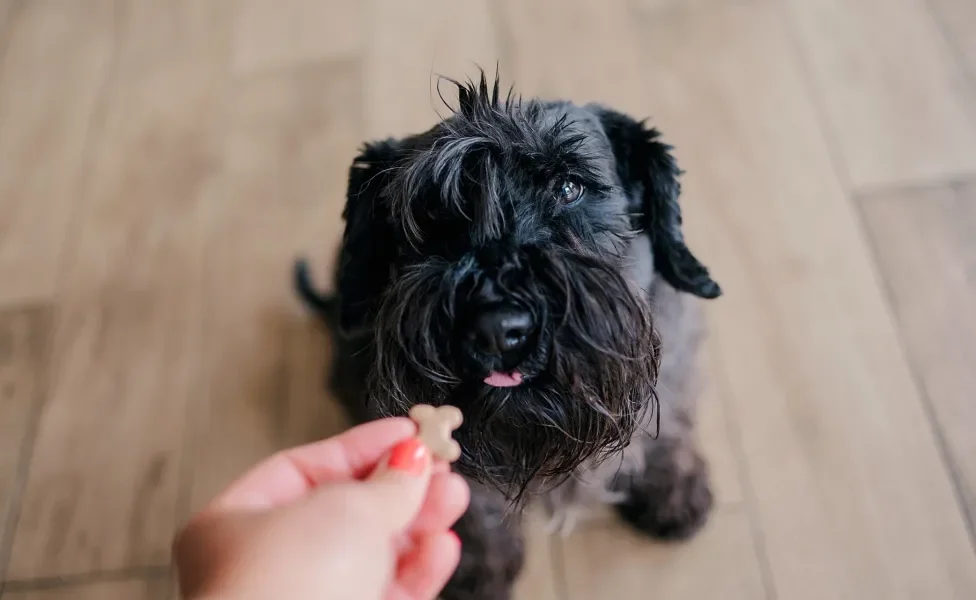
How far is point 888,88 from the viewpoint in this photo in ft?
7.07

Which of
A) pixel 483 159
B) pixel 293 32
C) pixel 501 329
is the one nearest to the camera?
pixel 501 329

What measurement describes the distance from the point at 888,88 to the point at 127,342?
2186mm

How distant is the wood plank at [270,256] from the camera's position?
6.12ft

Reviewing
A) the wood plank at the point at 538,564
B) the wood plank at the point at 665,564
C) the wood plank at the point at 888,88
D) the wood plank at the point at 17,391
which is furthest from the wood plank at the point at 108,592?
the wood plank at the point at 888,88

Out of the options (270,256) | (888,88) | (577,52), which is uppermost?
(577,52)

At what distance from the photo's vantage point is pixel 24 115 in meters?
2.44

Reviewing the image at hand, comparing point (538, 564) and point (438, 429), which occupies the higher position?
point (438, 429)

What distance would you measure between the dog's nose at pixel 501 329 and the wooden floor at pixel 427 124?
2.60ft

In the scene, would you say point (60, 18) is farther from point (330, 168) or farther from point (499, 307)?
point (499, 307)

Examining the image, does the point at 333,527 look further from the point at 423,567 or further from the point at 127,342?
the point at 127,342

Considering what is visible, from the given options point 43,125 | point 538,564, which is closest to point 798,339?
point 538,564

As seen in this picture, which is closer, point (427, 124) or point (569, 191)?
point (569, 191)

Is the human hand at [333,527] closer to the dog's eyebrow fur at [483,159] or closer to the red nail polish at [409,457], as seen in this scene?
the red nail polish at [409,457]

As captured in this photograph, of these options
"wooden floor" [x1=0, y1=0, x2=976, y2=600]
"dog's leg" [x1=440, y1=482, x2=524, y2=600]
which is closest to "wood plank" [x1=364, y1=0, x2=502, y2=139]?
"wooden floor" [x1=0, y1=0, x2=976, y2=600]
